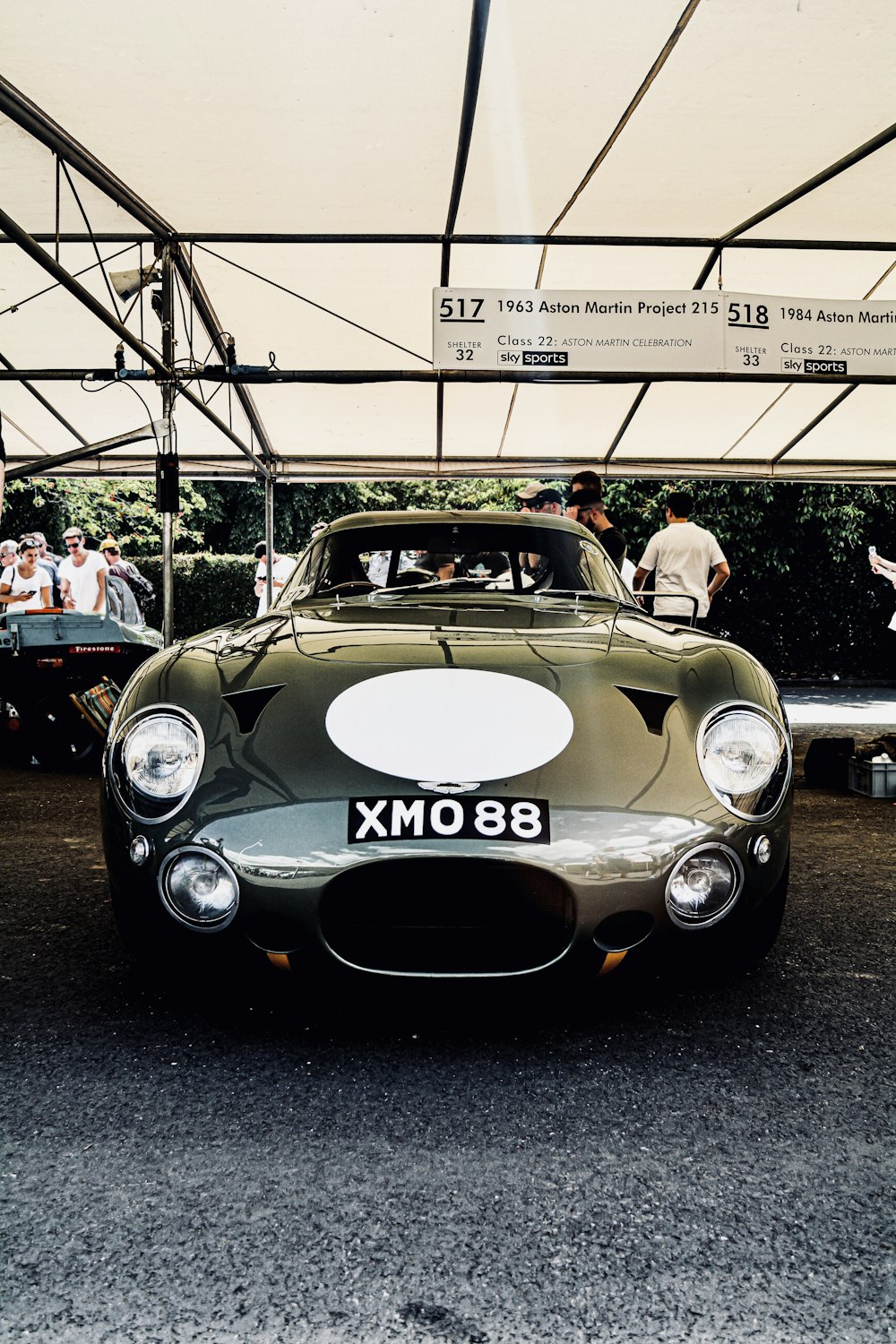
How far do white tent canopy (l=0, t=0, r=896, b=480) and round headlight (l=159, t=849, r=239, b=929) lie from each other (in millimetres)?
4627

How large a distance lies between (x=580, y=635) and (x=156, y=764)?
106 centimetres

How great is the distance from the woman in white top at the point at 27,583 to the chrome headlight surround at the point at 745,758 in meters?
7.27

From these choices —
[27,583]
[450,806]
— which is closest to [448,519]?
[450,806]

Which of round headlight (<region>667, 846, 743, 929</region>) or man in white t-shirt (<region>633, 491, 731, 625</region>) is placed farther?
man in white t-shirt (<region>633, 491, 731, 625</region>)

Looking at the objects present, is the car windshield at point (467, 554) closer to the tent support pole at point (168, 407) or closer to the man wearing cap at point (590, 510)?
the man wearing cap at point (590, 510)

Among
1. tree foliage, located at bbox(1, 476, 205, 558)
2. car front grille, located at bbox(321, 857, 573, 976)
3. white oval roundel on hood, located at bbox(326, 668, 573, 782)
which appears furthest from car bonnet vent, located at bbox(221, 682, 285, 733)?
tree foliage, located at bbox(1, 476, 205, 558)

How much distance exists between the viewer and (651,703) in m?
2.26

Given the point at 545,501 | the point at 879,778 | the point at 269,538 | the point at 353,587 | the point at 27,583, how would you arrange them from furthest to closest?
1. the point at 269,538
2. the point at 27,583
3. the point at 545,501
4. the point at 879,778
5. the point at 353,587

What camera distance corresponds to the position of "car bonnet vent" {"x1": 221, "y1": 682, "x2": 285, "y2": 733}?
2195 millimetres

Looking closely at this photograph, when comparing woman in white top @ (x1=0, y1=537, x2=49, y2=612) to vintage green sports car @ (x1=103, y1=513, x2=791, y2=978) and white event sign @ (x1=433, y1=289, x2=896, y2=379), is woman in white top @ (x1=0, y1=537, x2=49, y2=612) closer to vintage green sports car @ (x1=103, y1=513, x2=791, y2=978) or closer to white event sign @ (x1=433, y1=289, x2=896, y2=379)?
white event sign @ (x1=433, y1=289, x2=896, y2=379)

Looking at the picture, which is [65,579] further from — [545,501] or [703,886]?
[703,886]

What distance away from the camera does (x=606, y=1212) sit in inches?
60.6

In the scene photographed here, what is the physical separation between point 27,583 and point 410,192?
13.7ft

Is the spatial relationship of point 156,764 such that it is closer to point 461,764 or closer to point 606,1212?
point 461,764
